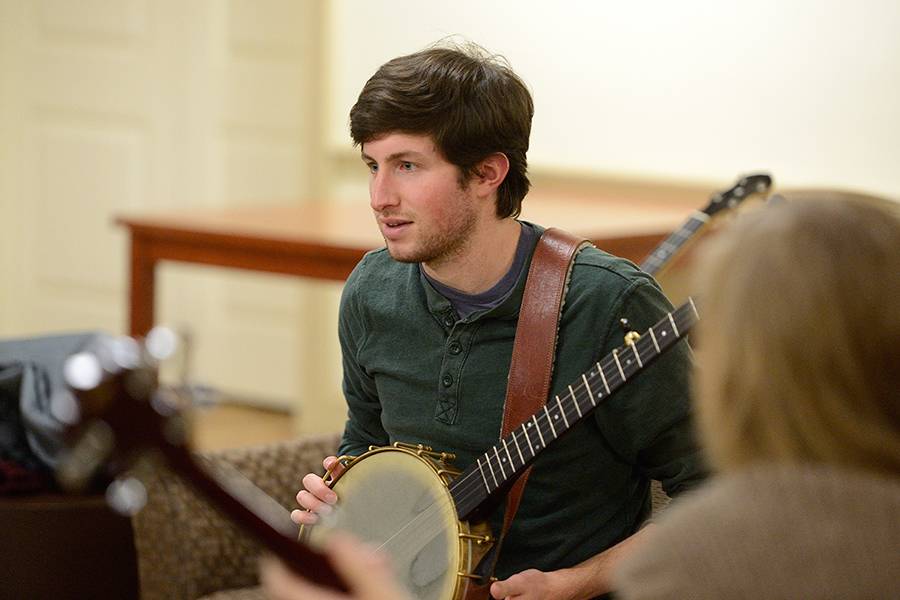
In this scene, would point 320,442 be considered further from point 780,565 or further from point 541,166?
point 541,166

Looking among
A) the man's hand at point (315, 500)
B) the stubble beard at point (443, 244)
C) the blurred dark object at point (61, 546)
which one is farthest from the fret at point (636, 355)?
the blurred dark object at point (61, 546)

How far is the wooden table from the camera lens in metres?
A: 3.72

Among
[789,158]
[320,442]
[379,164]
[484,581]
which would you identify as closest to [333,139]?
[789,158]

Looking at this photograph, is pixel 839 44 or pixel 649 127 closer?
pixel 839 44

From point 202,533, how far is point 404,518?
67 centimetres

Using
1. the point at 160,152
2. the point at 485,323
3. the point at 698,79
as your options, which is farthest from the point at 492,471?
the point at 160,152

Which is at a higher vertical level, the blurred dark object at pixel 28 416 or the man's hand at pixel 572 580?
the man's hand at pixel 572 580

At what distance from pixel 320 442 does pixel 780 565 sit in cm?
175

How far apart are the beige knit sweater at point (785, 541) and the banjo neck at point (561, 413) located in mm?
615

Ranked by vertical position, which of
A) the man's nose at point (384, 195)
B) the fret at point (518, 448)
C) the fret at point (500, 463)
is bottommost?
the fret at point (500, 463)

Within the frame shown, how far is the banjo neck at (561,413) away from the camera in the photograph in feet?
5.90

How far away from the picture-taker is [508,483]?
6.47 ft

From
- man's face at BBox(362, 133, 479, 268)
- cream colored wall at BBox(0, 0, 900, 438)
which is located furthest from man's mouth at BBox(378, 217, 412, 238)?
cream colored wall at BBox(0, 0, 900, 438)

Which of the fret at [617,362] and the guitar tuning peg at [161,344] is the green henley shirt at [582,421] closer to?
the fret at [617,362]
